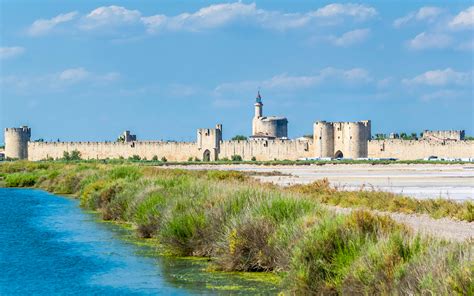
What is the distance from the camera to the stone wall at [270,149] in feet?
191

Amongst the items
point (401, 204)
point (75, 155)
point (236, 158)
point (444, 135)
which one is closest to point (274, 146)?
point (236, 158)

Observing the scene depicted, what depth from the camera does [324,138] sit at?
5725 centimetres

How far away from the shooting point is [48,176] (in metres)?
36.3

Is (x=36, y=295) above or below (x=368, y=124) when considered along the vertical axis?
below

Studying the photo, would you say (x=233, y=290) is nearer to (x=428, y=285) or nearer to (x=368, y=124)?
(x=428, y=285)

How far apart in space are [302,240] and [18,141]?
2511 inches

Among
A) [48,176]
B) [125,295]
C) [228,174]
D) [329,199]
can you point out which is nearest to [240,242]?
[125,295]

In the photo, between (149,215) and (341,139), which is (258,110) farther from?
(149,215)

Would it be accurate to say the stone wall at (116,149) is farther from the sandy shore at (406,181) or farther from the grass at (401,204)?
the grass at (401,204)

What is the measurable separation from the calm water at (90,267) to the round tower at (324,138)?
40424 millimetres

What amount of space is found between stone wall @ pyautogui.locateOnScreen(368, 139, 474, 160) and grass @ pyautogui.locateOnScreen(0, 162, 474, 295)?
3988 cm

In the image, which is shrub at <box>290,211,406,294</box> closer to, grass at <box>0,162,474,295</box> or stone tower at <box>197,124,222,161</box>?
grass at <box>0,162,474,295</box>

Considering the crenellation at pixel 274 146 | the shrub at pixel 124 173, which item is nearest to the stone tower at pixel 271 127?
the crenellation at pixel 274 146

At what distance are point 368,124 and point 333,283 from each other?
167 feet
